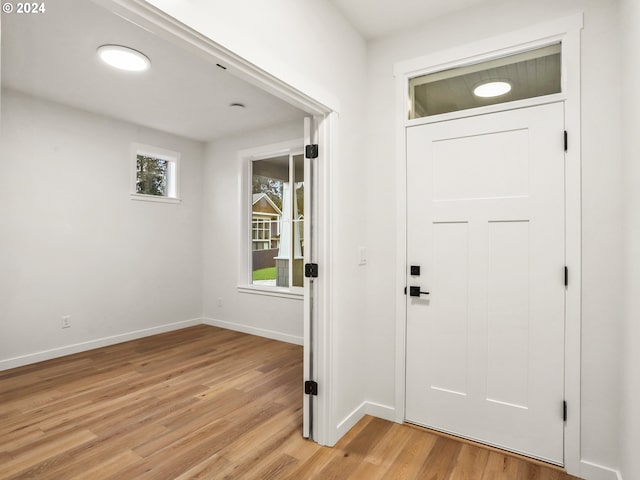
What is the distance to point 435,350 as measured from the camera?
7.70 feet

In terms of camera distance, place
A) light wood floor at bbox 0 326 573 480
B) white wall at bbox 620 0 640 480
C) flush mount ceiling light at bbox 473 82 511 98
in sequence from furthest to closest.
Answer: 1. flush mount ceiling light at bbox 473 82 511 98
2. light wood floor at bbox 0 326 573 480
3. white wall at bbox 620 0 640 480

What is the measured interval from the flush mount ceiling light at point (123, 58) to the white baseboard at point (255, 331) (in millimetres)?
3210

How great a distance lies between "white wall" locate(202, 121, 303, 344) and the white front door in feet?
7.25

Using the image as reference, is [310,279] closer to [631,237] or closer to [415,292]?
[415,292]

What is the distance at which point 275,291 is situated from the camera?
14.8 feet

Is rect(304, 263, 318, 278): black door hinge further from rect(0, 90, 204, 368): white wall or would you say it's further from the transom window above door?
rect(0, 90, 204, 368): white wall

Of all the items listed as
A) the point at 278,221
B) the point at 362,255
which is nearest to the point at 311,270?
the point at 362,255

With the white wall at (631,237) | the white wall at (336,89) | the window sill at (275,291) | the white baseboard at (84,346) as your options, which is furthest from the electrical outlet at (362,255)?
the white baseboard at (84,346)

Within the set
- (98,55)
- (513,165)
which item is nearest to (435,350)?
(513,165)

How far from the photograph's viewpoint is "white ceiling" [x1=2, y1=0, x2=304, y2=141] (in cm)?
238

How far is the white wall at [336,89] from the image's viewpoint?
1.64 meters

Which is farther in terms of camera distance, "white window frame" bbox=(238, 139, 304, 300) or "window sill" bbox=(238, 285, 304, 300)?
"white window frame" bbox=(238, 139, 304, 300)

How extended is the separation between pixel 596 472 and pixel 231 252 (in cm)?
426

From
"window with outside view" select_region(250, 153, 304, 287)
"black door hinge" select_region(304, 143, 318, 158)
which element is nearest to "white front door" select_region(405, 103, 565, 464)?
"black door hinge" select_region(304, 143, 318, 158)
